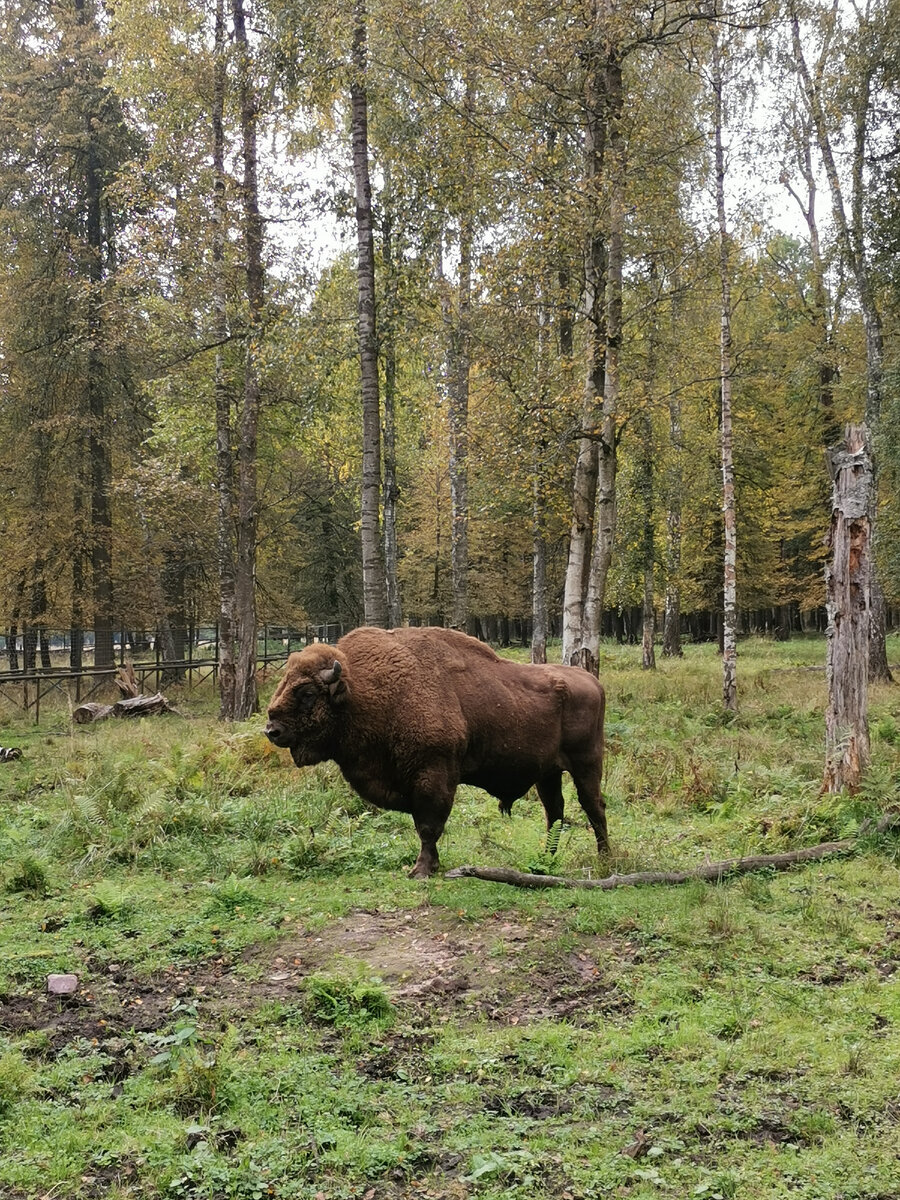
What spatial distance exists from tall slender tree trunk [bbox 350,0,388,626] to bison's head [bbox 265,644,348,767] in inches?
147

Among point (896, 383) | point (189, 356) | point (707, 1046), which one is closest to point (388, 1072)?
point (707, 1046)

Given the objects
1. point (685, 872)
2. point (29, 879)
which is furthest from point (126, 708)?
point (685, 872)

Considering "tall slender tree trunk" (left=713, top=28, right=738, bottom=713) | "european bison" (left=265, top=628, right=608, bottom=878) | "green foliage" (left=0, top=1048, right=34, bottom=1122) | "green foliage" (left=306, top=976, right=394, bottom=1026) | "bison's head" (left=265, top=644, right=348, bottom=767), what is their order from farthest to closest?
"tall slender tree trunk" (left=713, top=28, right=738, bottom=713), "european bison" (left=265, top=628, right=608, bottom=878), "bison's head" (left=265, top=644, right=348, bottom=767), "green foliage" (left=306, top=976, right=394, bottom=1026), "green foliage" (left=0, top=1048, right=34, bottom=1122)

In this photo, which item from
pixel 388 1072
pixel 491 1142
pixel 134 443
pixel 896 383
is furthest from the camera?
pixel 134 443

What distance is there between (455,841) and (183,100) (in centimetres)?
1604

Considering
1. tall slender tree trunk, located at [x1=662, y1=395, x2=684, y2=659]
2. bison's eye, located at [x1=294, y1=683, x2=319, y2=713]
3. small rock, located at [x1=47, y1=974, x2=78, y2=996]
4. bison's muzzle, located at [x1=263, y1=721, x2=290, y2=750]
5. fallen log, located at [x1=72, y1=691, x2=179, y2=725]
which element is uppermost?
tall slender tree trunk, located at [x1=662, y1=395, x2=684, y2=659]

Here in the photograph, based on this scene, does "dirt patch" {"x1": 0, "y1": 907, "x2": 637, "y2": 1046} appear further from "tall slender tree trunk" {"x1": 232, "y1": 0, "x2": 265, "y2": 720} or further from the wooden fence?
the wooden fence

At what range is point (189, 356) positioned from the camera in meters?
16.4

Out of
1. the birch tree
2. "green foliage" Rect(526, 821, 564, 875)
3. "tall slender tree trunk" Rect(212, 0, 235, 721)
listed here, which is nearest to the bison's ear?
"green foliage" Rect(526, 821, 564, 875)

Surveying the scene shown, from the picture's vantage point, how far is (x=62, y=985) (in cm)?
540

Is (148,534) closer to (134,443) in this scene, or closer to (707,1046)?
(134,443)

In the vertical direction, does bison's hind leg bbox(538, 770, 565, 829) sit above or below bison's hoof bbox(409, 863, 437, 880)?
above

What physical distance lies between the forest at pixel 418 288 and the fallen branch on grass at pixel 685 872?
16.4 feet

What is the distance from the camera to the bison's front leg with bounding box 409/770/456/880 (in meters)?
7.36
